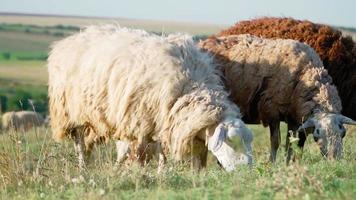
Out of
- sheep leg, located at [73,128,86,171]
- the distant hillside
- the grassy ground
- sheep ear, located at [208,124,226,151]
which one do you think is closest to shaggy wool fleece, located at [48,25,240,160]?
sheep ear, located at [208,124,226,151]

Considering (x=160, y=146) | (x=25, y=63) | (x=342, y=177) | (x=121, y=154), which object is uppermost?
(x=342, y=177)

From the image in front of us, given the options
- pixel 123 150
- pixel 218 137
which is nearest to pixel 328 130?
pixel 218 137

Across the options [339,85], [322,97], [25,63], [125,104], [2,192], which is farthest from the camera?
[25,63]

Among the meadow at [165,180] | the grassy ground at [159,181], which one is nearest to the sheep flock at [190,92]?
the meadow at [165,180]

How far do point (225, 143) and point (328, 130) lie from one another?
2.02 metres

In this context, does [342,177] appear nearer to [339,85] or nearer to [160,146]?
[160,146]

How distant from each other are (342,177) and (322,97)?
392 centimetres

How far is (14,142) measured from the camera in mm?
9891

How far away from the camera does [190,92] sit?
10.5 m

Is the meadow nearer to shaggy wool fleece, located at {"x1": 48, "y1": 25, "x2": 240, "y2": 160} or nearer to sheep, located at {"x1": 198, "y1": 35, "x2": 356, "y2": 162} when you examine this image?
shaggy wool fleece, located at {"x1": 48, "y1": 25, "x2": 240, "y2": 160}

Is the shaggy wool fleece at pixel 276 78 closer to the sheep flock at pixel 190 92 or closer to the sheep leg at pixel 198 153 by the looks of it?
the sheep flock at pixel 190 92

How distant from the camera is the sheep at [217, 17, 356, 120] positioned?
1347cm

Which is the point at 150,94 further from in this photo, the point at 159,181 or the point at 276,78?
the point at 159,181

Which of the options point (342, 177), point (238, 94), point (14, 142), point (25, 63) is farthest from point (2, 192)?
point (25, 63)
